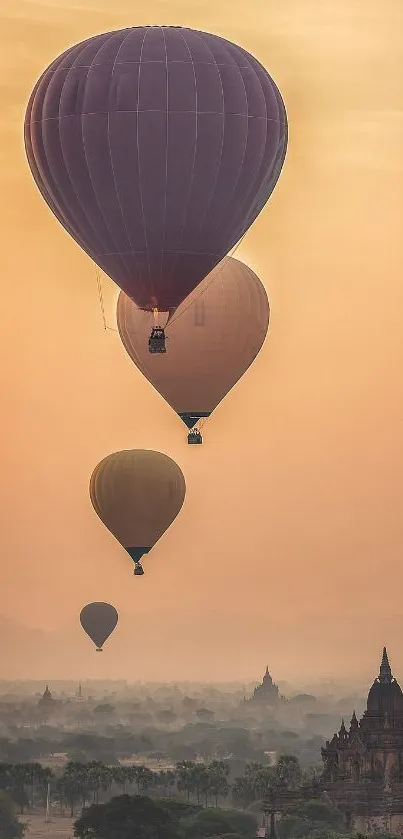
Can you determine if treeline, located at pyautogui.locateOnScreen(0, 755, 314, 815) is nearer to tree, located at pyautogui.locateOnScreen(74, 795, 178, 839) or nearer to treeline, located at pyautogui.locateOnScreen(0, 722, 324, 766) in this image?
treeline, located at pyautogui.locateOnScreen(0, 722, 324, 766)

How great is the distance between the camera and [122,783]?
14588cm

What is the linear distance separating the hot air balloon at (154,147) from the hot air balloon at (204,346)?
323 inches

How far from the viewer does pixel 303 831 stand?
4215 inches

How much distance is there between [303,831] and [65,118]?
2447 inches

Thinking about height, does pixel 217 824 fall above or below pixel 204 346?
below

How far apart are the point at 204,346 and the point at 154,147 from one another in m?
11.5

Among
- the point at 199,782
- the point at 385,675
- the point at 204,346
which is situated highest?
the point at 204,346

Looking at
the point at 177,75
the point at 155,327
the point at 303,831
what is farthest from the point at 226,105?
the point at 303,831

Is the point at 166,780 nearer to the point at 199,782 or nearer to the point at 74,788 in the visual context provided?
the point at 199,782

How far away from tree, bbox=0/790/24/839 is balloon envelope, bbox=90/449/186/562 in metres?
57.2

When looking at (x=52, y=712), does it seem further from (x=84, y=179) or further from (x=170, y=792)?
(x=84, y=179)

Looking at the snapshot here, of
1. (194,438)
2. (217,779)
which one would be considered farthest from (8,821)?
(194,438)

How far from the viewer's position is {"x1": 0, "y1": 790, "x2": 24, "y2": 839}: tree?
133 m

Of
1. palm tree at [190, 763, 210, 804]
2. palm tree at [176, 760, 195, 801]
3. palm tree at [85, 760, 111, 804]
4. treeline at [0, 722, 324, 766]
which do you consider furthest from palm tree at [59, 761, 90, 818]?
treeline at [0, 722, 324, 766]
